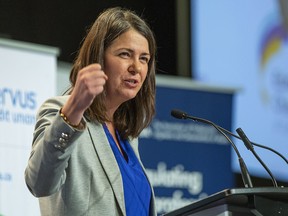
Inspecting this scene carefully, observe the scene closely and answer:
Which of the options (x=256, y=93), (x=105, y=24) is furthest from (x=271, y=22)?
(x=105, y=24)

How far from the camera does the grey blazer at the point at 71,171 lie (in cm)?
205

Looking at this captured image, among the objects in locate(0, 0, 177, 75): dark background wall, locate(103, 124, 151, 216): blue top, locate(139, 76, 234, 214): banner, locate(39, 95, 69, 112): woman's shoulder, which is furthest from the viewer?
locate(0, 0, 177, 75): dark background wall

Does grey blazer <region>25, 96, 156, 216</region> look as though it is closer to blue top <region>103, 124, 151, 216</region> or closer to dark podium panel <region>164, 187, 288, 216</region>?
blue top <region>103, 124, 151, 216</region>

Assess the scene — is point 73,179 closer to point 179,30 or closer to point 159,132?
point 159,132

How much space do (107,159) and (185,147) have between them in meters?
3.06

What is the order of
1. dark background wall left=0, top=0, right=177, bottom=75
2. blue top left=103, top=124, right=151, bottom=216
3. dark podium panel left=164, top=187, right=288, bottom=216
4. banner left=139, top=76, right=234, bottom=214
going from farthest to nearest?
dark background wall left=0, top=0, right=177, bottom=75 → banner left=139, top=76, right=234, bottom=214 → blue top left=103, top=124, right=151, bottom=216 → dark podium panel left=164, top=187, right=288, bottom=216

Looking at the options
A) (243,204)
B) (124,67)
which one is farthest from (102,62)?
(243,204)

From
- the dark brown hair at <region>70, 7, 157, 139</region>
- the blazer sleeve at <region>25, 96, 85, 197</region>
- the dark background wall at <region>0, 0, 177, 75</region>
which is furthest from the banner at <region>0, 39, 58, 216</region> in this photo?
the blazer sleeve at <region>25, 96, 85, 197</region>

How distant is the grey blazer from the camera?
80.7 inches

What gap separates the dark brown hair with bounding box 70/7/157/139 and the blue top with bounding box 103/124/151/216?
0.10 m

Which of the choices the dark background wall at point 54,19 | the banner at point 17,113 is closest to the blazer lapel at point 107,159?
the banner at point 17,113

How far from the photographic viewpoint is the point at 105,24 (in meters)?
2.54

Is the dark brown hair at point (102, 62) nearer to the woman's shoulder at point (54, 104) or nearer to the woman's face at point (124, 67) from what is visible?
the woman's face at point (124, 67)

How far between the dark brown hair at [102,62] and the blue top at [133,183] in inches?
4.0
